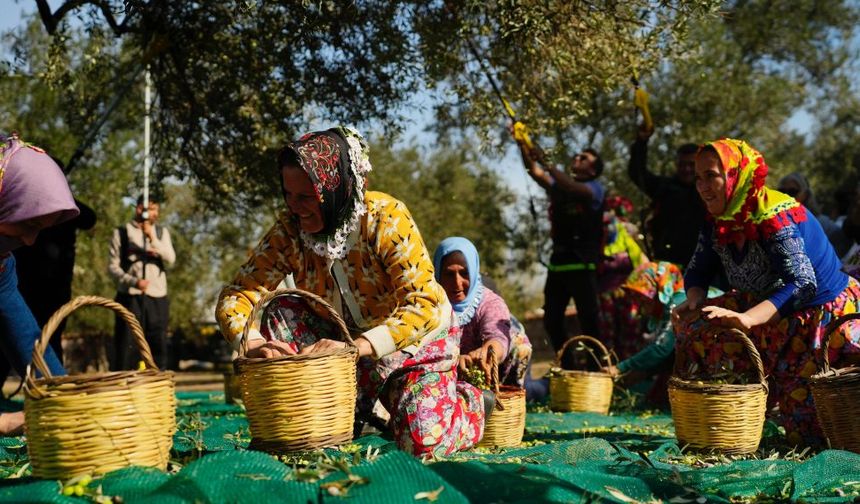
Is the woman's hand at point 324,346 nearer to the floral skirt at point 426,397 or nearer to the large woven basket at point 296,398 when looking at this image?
the large woven basket at point 296,398

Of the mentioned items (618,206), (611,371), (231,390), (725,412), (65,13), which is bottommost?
(231,390)

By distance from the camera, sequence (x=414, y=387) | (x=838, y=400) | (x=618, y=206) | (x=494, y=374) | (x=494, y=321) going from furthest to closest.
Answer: (x=618, y=206) → (x=494, y=321) → (x=494, y=374) → (x=838, y=400) → (x=414, y=387)

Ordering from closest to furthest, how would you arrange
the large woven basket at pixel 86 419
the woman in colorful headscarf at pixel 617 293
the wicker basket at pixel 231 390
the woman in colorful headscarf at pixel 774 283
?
the large woven basket at pixel 86 419, the woman in colorful headscarf at pixel 774 283, the wicker basket at pixel 231 390, the woman in colorful headscarf at pixel 617 293

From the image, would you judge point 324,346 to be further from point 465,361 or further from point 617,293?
point 617,293

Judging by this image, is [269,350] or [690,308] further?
[690,308]

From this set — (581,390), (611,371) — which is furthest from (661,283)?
(581,390)

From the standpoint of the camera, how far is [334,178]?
4.00 m

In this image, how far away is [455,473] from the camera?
3.01 metres

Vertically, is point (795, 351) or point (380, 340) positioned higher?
point (380, 340)

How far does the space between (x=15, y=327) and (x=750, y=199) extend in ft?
12.6

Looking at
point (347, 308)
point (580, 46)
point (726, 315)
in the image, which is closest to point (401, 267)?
point (347, 308)

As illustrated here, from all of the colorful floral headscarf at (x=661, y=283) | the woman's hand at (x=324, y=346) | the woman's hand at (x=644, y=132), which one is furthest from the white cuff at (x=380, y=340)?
the woman's hand at (x=644, y=132)

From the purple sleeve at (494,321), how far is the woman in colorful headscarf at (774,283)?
3.72 ft

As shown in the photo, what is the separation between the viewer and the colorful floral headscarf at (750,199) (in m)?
4.87
